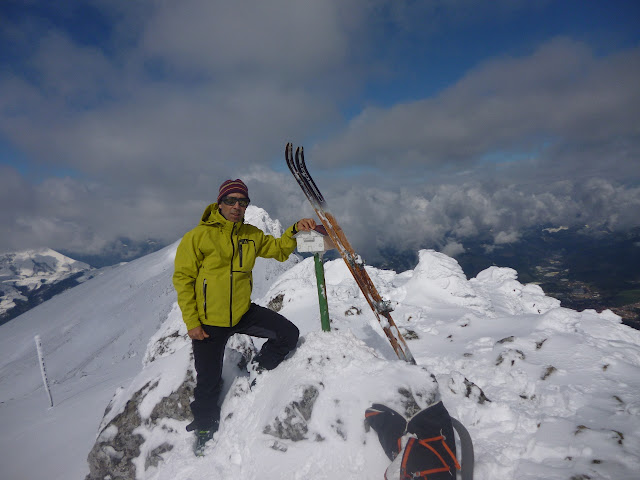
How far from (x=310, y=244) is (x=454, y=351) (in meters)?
7.14

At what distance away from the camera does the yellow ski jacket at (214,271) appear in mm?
4191

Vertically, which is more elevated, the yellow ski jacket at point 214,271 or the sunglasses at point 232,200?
the sunglasses at point 232,200

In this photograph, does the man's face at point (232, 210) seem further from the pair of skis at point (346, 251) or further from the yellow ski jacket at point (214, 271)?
the pair of skis at point (346, 251)

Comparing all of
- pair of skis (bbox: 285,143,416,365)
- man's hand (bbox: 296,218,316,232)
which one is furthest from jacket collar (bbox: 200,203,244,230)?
pair of skis (bbox: 285,143,416,365)

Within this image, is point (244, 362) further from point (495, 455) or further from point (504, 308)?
point (504, 308)

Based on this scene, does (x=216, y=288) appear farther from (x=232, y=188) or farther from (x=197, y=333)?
(x=232, y=188)

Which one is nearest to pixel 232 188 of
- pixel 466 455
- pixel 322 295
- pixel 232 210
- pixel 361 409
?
pixel 232 210

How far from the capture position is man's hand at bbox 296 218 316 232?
5184 millimetres

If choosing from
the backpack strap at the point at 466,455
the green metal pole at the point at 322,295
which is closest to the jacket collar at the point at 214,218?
the green metal pole at the point at 322,295

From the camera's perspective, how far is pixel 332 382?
462cm

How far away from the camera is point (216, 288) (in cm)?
432

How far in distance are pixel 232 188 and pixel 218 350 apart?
9.12 ft

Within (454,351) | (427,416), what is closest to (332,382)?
(427,416)

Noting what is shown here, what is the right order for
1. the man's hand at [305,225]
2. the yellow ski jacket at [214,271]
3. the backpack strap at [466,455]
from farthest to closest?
the man's hand at [305,225], the yellow ski jacket at [214,271], the backpack strap at [466,455]
